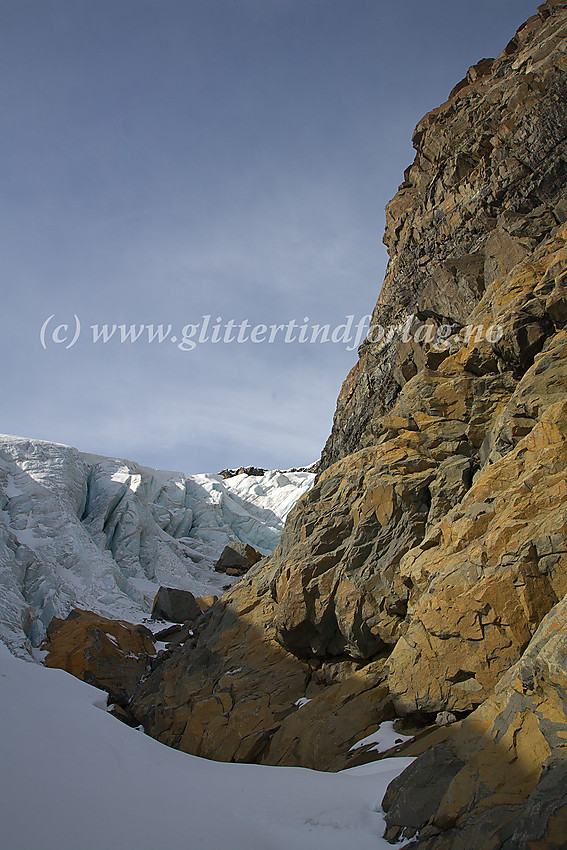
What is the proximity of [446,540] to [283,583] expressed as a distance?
245 inches

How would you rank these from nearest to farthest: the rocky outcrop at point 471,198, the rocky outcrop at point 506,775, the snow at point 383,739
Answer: the rocky outcrop at point 506,775
the snow at point 383,739
the rocky outcrop at point 471,198

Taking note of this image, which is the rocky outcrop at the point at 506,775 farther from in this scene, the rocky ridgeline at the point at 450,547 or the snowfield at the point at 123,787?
the snowfield at the point at 123,787

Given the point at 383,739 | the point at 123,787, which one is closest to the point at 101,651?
the point at 383,739

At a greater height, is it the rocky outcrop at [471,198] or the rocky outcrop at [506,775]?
the rocky outcrop at [471,198]

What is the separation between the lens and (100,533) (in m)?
38.7

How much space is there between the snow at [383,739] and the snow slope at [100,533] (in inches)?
712

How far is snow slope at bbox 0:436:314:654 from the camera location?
27.5m

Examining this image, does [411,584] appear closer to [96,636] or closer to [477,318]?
[477,318]

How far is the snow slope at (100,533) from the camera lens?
27547mm

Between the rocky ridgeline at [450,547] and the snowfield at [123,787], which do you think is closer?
the snowfield at [123,787]

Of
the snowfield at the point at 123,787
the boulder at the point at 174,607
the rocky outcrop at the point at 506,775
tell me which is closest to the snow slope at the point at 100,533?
the snowfield at the point at 123,787

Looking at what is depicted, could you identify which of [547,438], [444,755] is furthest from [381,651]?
[547,438]

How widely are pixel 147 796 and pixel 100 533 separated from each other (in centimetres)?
3402

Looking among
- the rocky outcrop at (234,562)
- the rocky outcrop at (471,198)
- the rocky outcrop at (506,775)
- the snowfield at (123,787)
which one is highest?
the rocky outcrop at (471,198)
